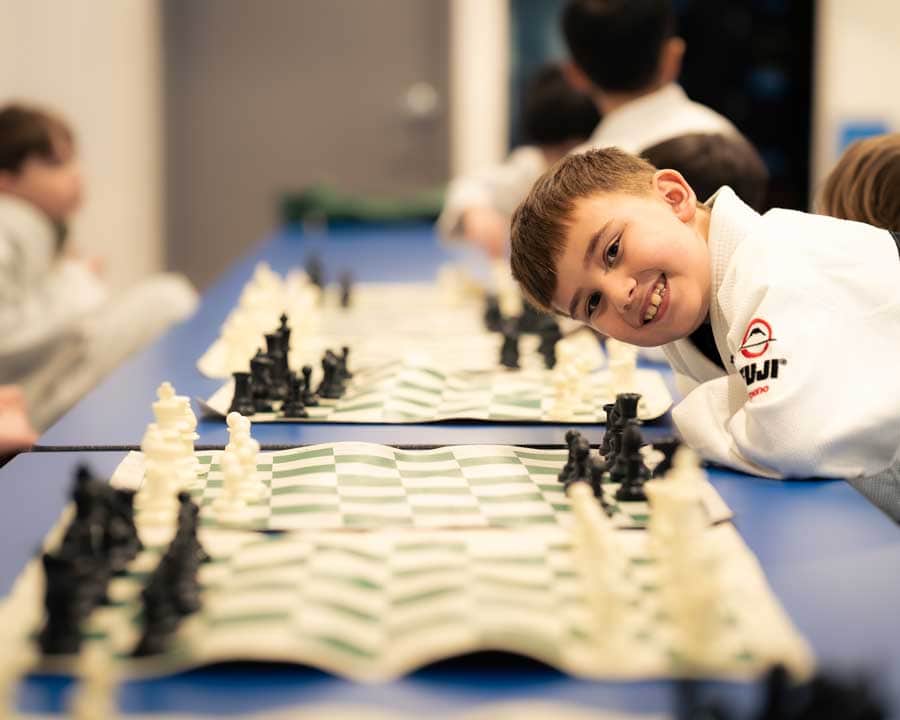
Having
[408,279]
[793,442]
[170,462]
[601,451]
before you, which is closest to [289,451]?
[170,462]

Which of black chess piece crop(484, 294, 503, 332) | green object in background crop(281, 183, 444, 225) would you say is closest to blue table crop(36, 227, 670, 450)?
black chess piece crop(484, 294, 503, 332)

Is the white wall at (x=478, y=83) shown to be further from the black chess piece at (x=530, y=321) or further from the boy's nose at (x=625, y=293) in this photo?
the boy's nose at (x=625, y=293)

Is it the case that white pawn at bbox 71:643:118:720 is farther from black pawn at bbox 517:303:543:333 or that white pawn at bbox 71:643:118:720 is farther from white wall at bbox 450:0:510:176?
white wall at bbox 450:0:510:176

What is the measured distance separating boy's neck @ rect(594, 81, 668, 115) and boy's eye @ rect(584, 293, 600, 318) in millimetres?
1549

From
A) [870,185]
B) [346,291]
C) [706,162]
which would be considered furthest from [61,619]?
[346,291]

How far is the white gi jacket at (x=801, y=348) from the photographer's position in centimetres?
143

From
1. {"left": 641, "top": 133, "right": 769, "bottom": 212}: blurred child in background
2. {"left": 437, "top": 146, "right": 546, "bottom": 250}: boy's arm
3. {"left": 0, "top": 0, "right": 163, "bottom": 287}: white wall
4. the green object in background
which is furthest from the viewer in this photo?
the green object in background

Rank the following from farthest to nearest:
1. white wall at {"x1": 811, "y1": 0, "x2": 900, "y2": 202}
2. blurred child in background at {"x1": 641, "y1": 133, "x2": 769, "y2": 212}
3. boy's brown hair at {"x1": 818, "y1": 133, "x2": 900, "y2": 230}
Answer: white wall at {"x1": 811, "y1": 0, "x2": 900, "y2": 202} < blurred child in background at {"x1": 641, "y1": 133, "x2": 769, "y2": 212} < boy's brown hair at {"x1": 818, "y1": 133, "x2": 900, "y2": 230}

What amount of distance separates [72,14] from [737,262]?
455 centimetres

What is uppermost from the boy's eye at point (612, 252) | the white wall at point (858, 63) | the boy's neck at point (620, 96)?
the white wall at point (858, 63)

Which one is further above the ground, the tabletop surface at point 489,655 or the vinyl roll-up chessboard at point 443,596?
the vinyl roll-up chessboard at point 443,596

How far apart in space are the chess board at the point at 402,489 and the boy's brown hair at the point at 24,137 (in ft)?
7.76

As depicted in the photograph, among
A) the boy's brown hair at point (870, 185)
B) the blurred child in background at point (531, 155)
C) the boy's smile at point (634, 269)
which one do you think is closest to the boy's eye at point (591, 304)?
the boy's smile at point (634, 269)

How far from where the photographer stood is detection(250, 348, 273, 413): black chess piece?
1.83 meters
